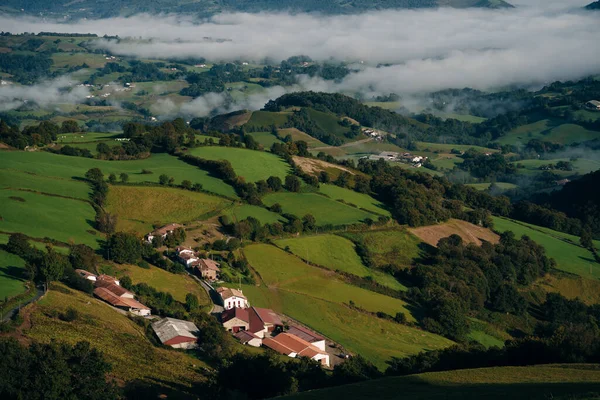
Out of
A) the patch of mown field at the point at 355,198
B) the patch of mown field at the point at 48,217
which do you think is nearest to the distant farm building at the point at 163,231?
the patch of mown field at the point at 48,217

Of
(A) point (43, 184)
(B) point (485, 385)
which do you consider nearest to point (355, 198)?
(A) point (43, 184)

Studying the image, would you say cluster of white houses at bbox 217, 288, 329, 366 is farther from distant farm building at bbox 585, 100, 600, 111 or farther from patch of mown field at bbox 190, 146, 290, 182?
distant farm building at bbox 585, 100, 600, 111

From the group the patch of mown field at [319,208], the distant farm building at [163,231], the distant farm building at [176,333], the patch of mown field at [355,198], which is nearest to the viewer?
the distant farm building at [176,333]

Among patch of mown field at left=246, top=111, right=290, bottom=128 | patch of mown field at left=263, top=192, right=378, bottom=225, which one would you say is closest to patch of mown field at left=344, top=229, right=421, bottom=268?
patch of mown field at left=263, top=192, right=378, bottom=225

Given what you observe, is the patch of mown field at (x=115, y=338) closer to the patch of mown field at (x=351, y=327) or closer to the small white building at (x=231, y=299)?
the small white building at (x=231, y=299)

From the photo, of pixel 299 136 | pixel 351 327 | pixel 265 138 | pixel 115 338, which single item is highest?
pixel 115 338

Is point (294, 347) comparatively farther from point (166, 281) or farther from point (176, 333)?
point (166, 281)
